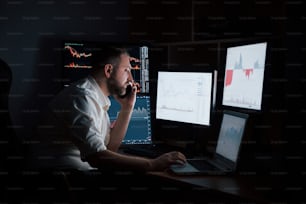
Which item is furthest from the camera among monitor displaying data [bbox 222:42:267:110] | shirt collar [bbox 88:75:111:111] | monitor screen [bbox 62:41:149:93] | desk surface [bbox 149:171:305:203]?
monitor screen [bbox 62:41:149:93]

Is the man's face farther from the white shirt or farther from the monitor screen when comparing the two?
the monitor screen

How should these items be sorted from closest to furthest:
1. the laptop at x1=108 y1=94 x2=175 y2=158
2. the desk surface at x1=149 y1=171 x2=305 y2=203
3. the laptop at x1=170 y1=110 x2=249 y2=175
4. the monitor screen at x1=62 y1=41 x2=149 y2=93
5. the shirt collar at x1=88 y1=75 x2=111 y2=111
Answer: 1. the desk surface at x1=149 y1=171 x2=305 y2=203
2. the laptop at x1=170 y1=110 x2=249 y2=175
3. the shirt collar at x1=88 y1=75 x2=111 y2=111
4. the laptop at x1=108 y1=94 x2=175 y2=158
5. the monitor screen at x1=62 y1=41 x2=149 y2=93

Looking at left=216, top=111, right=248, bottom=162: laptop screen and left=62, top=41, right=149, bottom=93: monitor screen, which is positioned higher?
left=62, top=41, right=149, bottom=93: monitor screen

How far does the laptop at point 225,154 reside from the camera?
191 cm

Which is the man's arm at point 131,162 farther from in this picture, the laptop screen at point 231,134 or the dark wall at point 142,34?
the dark wall at point 142,34

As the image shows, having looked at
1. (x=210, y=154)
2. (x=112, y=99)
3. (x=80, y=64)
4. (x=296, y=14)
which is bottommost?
(x=210, y=154)

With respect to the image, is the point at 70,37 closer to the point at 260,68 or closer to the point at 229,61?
the point at 229,61

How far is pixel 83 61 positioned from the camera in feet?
8.96

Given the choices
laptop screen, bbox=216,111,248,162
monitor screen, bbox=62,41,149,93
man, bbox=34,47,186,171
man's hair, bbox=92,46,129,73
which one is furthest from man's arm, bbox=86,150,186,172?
monitor screen, bbox=62,41,149,93

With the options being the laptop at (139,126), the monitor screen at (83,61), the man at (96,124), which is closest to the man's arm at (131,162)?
the man at (96,124)

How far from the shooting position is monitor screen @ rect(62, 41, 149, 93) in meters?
2.71

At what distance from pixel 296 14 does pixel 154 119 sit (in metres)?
0.97

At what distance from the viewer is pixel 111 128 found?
8.23ft

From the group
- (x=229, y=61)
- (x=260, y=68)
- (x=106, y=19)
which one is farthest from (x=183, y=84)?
(x=106, y=19)
